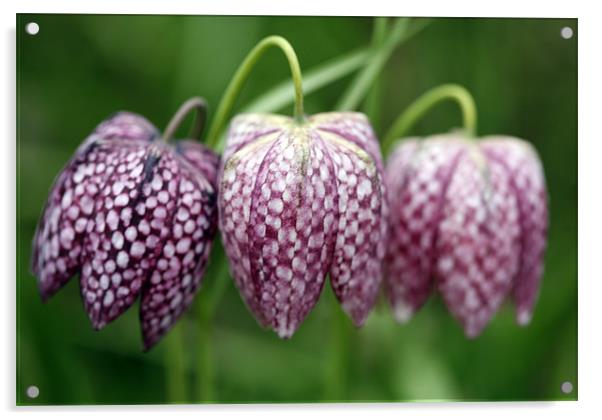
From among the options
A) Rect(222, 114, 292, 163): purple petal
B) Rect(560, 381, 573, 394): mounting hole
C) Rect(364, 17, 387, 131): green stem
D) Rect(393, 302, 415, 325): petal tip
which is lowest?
Rect(560, 381, 573, 394): mounting hole

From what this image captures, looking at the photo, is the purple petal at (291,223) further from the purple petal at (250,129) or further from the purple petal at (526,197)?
the purple petal at (526,197)

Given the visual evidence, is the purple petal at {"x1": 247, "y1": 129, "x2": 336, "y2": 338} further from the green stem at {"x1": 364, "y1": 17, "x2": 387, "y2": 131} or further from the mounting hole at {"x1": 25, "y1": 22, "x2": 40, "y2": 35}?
the mounting hole at {"x1": 25, "y1": 22, "x2": 40, "y2": 35}

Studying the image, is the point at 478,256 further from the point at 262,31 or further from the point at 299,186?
the point at 262,31

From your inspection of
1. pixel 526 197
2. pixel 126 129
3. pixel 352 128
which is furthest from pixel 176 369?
pixel 526 197

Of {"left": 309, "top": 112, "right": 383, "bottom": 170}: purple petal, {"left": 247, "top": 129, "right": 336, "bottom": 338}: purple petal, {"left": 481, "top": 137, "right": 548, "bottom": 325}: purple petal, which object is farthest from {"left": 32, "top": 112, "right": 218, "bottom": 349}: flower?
{"left": 481, "top": 137, "right": 548, "bottom": 325}: purple petal

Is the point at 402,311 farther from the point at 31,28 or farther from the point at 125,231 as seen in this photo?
the point at 31,28

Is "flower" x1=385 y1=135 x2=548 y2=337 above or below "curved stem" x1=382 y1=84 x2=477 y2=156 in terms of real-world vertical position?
below
